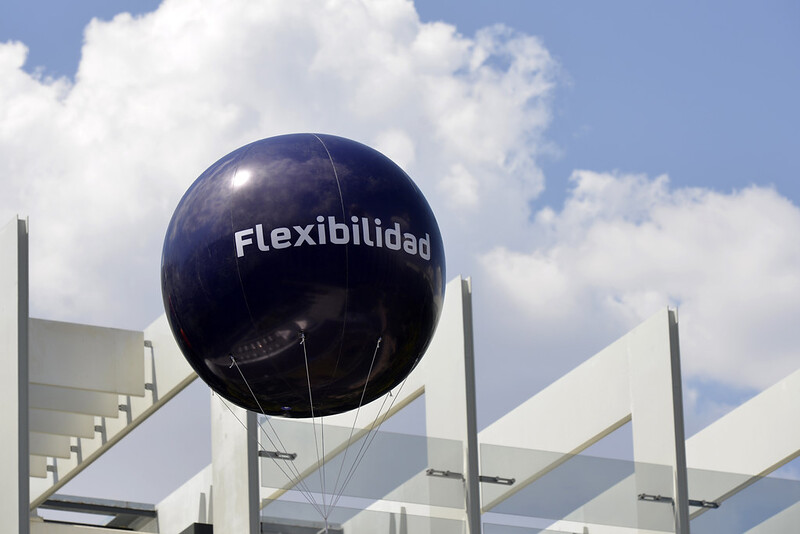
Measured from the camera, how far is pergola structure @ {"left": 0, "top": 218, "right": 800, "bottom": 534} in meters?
14.6

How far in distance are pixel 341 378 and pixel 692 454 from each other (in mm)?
10614

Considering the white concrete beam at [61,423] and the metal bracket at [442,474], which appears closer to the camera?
the metal bracket at [442,474]

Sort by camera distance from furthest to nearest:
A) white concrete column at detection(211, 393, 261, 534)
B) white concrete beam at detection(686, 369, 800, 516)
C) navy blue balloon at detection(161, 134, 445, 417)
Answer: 1. white concrete beam at detection(686, 369, 800, 516)
2. white concrete column at detection(211, 393, 261, 534)
3. navy blue balloon at detection(161, 134, 445, 417)

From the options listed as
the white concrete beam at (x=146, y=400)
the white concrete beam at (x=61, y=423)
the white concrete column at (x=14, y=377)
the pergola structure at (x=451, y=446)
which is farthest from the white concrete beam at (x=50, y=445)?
the white concrete column at (x=14, y=377)

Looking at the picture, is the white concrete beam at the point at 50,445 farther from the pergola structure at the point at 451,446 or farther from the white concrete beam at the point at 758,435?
the white concrete beam at the point at 758,435

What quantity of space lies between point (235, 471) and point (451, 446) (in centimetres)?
216

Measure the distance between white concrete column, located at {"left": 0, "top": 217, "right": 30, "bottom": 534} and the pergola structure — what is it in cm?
2

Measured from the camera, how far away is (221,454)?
591 inches

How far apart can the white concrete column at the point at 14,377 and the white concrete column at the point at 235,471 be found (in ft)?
5.91

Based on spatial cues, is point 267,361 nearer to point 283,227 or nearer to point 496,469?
point 283,227

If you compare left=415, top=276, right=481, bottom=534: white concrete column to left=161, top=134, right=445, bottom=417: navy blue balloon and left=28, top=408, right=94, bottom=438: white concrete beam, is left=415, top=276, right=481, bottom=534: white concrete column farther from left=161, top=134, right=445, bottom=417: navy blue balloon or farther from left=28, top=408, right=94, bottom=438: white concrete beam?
left=28, top=408, right=94, bottom=438: white concrete beam

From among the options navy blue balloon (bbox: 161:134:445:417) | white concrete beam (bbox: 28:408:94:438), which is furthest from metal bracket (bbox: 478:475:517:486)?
white concrete beam (bbox: 28:408:94:438)

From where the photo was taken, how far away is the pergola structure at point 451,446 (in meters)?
14.6

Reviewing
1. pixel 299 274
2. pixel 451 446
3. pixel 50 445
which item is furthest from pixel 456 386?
pixel 50 445
